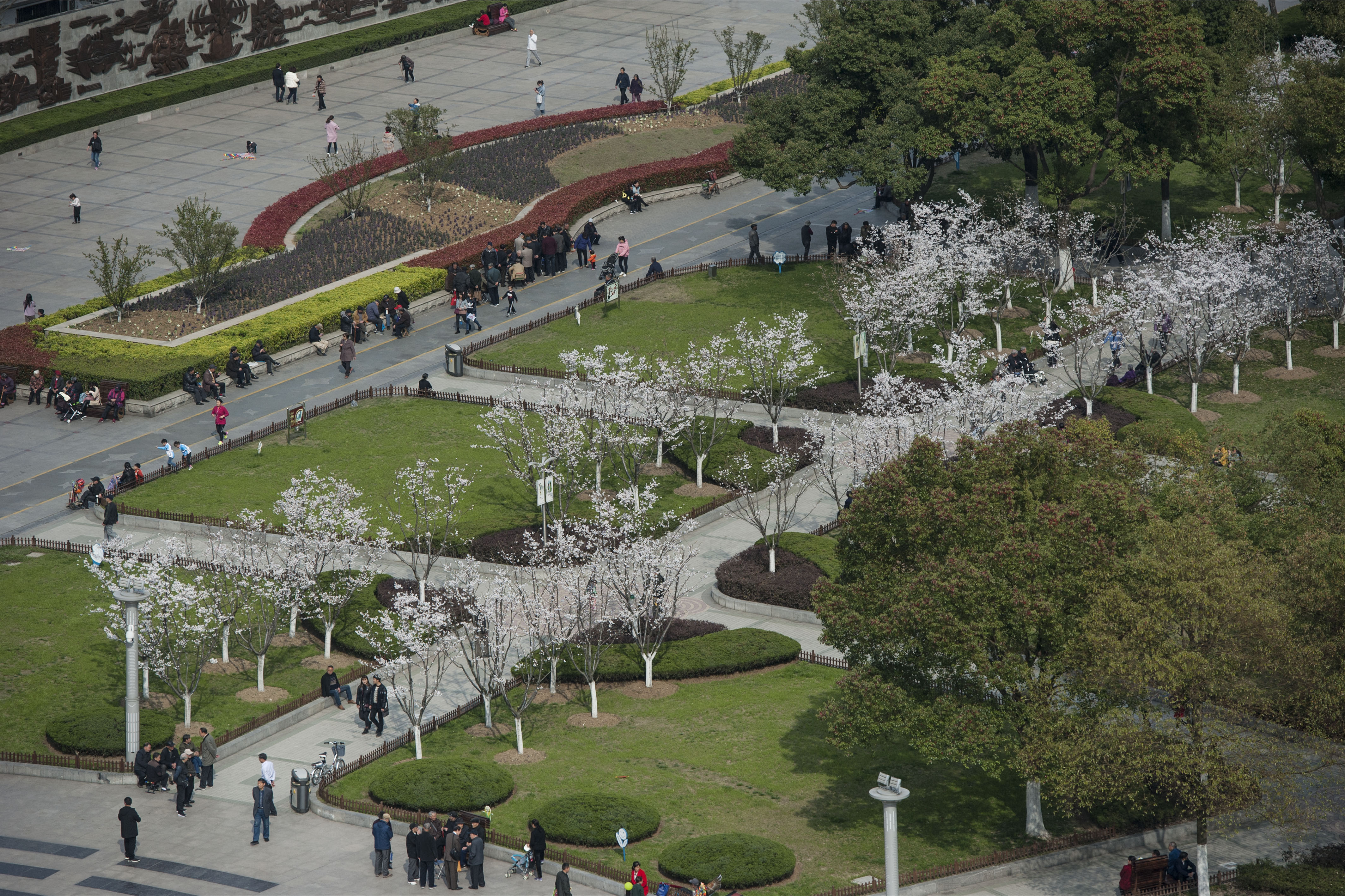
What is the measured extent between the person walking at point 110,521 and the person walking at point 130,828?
1600cm

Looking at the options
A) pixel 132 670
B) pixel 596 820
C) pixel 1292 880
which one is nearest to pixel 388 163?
pixel 132 670

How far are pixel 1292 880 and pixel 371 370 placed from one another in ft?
128

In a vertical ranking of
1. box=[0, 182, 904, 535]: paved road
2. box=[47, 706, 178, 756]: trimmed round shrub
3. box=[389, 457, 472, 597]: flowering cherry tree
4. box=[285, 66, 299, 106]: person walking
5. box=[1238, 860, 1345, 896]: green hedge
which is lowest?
box=[1238, 860, 1345, 896]: green hedge

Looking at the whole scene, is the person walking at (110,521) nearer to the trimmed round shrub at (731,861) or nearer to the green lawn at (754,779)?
the green lawn at (754,779)

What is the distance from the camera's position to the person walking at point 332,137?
85750mm

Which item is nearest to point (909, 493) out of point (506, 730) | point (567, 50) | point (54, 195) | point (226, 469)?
point (506, 730)

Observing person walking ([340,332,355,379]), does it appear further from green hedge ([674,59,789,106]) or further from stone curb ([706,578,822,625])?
green hedge ([674,59,789,106])

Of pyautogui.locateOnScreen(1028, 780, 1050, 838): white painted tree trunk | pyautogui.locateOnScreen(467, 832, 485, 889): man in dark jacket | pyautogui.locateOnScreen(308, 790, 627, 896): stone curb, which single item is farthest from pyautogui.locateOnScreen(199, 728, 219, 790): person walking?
pyautogui.locateOnScreen(1028, 780, 1050, 838): white painted tree trunk

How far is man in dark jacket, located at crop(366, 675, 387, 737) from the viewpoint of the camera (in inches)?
1730

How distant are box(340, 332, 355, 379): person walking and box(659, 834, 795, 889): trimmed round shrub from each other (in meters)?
31.3

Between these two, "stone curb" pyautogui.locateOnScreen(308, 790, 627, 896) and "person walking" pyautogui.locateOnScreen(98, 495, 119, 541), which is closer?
"stone curb" pyautogui.locateOnScreen(308, 790, 627, 896)

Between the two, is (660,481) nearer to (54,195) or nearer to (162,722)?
(162,722)

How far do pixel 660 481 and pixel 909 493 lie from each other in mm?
19596

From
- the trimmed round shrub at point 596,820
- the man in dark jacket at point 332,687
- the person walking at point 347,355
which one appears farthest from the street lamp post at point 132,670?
the person walking at point 347,355
